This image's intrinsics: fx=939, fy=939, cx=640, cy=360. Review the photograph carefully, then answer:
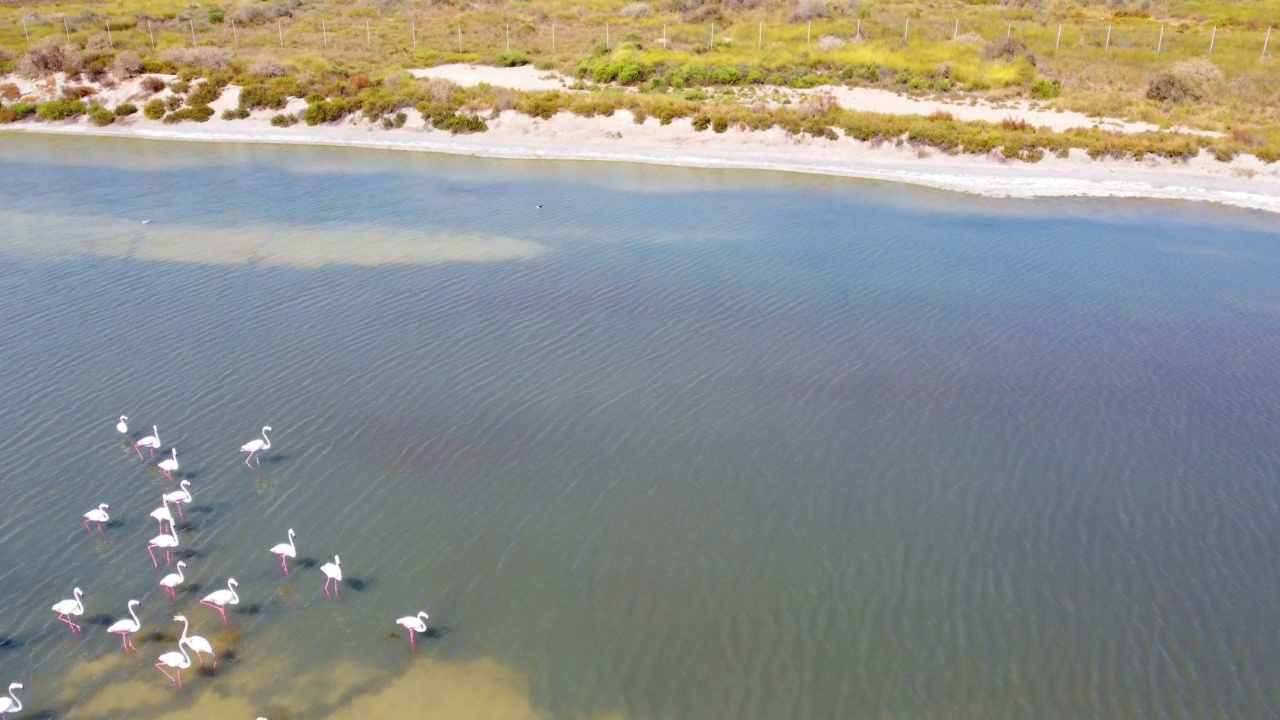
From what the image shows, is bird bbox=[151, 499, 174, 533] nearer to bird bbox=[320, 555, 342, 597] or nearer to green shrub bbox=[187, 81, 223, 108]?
bird bbox=[320, 555, 342, 597]

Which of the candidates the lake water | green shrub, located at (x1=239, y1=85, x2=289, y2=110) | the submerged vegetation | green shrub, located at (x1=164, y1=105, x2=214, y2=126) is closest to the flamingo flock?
the lake water

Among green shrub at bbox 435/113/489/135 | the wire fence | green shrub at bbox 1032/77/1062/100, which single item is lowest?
green shrub at bbox 435/113/489/135

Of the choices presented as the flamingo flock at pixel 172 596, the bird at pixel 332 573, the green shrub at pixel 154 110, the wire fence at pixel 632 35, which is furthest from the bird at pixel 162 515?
the wire fence at pixel 632 35

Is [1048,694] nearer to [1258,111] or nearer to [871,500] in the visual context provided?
[871,500]

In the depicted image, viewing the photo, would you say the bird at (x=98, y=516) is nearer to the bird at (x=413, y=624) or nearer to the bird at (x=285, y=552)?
the bird at (x=285, y=552)

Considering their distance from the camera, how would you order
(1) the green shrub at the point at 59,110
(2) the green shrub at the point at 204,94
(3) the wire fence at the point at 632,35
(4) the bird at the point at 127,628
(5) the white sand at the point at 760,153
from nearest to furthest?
(4) the bird at the point at 127,628
(5) the white sand at the point at 760,153
(1) the green shrub at the point at 59,110
(2) the green shrub at the point at 204,94
(3) the wire fence at the point at 632,35

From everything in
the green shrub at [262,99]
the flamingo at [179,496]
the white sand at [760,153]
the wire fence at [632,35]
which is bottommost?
the flamingo at [179,496]
